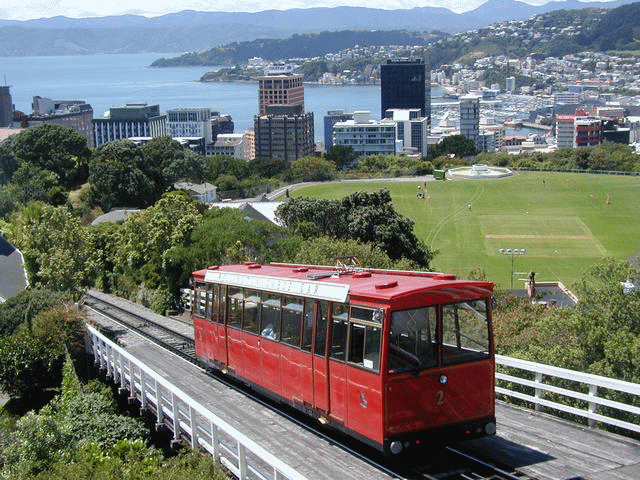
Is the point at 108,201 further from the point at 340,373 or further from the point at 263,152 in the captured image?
the point at 263,152

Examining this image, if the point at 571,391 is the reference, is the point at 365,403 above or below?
above

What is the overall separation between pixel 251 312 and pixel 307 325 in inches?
93.5

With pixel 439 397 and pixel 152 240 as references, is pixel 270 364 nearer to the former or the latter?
pixel 439 397

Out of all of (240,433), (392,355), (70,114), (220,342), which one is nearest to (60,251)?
(220,342)

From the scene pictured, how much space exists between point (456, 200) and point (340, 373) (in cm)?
7989

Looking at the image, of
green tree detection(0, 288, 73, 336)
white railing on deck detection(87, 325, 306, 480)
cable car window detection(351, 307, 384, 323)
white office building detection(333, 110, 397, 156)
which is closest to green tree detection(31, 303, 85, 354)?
white railing on deck detection(87, 325, 306, 480)

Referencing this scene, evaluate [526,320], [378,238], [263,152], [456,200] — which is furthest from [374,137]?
[526,320]

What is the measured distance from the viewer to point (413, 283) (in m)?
11.6

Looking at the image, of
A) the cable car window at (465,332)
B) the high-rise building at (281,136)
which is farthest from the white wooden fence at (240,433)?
the high-rise building at (281,136)

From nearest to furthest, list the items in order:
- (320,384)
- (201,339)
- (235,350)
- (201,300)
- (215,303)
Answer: (320,384) < (235,350) < (215,303) < (201,300) < (201,339)

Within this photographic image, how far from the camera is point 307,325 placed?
42.0ft

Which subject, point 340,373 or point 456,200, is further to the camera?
point 456,200

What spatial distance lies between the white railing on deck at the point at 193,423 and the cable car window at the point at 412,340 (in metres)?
2.08

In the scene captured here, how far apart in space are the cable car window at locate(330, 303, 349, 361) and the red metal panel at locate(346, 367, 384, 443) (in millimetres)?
354
